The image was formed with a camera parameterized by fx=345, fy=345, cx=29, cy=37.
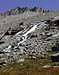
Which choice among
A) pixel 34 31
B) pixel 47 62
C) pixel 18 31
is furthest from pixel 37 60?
pixel 18 31

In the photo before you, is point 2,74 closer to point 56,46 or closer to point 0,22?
point 56,46

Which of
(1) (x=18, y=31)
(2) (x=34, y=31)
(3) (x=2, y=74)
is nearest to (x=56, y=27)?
(2) (x=34, y=31)

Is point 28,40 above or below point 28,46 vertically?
above

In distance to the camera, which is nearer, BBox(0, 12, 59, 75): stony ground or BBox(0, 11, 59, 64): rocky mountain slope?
BBox(0, 12, 59, 75): stony ground

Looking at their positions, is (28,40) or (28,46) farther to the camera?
(28,40)

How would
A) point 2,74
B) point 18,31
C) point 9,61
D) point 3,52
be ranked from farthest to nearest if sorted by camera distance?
point 18,31 → point 3,52 → point 9,61 → point 2,74

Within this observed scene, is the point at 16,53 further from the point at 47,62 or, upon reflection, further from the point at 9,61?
the point at 47,62

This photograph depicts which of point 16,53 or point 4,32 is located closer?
point 16,53

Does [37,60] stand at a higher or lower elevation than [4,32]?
lower

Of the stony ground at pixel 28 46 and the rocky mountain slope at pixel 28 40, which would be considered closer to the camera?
the stony ground at pixel 28 46

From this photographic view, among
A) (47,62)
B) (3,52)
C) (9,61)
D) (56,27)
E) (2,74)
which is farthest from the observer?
(56,27)
